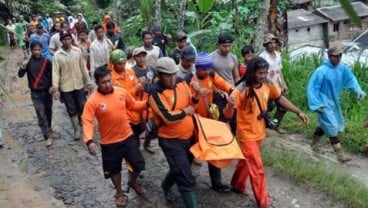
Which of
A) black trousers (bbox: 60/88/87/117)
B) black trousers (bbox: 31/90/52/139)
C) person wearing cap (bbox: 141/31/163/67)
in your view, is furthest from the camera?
black trousers (bbox: 60/88/87/117)

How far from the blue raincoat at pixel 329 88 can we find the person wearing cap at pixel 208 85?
1295 mm

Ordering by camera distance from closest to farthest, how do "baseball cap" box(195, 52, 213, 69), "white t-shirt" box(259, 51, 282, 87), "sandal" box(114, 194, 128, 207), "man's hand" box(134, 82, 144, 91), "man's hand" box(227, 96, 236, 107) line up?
"man's hand" box(227, 96, 236, 107)
"baseball cap" box(195, 52, 213, 69)
"sandal" box(114, 194, 128, 207)
"man's hand" box(134, 82, 144, 91)
"white t-shirt" box(259, 51, 282, 87)

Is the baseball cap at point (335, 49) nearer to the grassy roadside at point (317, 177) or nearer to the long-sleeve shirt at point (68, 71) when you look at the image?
the grassy roadside at point (317, 177)

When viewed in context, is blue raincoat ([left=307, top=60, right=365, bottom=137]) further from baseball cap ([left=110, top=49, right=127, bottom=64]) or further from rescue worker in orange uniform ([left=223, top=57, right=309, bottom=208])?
baseball cap ([left=110, top=49, right=127, bottom=64])

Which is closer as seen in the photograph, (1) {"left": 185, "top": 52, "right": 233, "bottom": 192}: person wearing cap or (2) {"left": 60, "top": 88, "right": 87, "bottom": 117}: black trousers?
(1) {"left": 185, "top": 52, "right": 233, "bottom": 192}: person wearing cap

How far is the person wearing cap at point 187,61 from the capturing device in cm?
505

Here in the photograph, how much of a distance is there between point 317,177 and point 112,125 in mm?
2358

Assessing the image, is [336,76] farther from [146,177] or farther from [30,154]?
[30,154]

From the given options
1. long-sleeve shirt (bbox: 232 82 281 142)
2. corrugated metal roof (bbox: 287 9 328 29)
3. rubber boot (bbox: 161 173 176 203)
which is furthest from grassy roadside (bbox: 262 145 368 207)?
corrugated metal roof (bbox: 287 9 328 29)

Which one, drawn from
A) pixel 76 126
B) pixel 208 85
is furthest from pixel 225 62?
pixel 76 126

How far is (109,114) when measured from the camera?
470 centimetres

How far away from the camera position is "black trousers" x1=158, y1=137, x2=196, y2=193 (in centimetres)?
445

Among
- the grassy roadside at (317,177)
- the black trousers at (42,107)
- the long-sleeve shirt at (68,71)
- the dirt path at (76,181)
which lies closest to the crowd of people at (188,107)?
the dirt path at (76,181)

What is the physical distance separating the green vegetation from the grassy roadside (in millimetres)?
968
